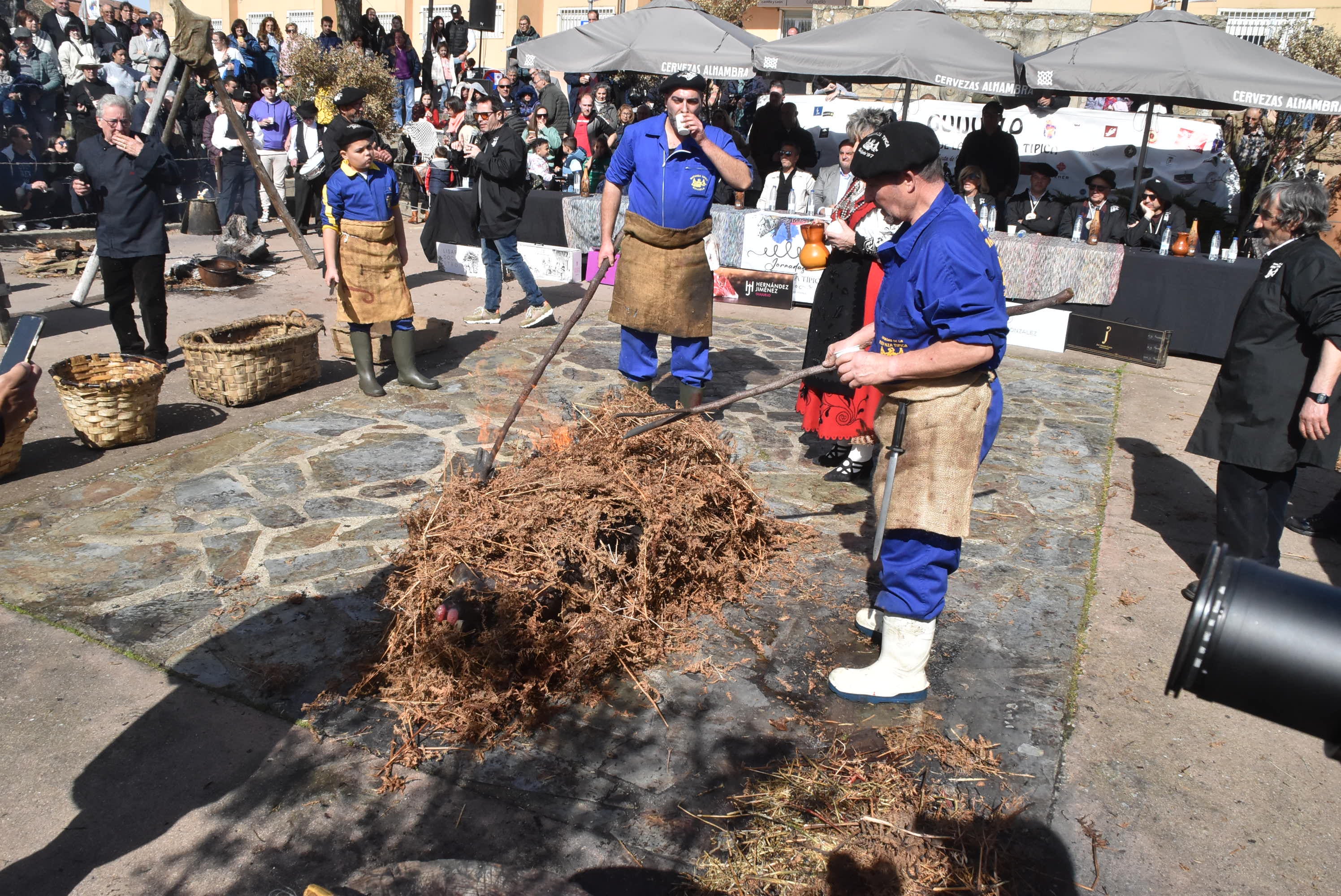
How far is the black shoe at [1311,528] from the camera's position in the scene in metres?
5.62

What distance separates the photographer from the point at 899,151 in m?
3.19

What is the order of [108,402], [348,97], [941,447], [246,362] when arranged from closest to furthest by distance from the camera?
[941,447] → [108,402] → [246,362] → [348,97]

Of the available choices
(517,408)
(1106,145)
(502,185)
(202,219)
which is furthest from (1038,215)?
(202,219)

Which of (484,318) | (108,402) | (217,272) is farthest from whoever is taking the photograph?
(217,272)

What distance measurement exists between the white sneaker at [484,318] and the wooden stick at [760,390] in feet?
17.3

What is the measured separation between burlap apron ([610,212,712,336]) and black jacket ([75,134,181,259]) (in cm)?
369

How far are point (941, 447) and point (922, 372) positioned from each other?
0.31m

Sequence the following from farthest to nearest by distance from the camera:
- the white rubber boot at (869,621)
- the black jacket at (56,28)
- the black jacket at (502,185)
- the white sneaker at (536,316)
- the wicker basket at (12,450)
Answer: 1. the black jacket at (56,28)
2. the white sneaker at (536,316)
3. the black jacket at (502,185)
4. the wicker basket at (12,450)
5. the white rubber boot at (869,621)

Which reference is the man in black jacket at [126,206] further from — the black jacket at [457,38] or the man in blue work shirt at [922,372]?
the black jacket at [457,38]

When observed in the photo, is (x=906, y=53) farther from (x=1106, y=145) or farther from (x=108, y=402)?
(x=108, y=402)

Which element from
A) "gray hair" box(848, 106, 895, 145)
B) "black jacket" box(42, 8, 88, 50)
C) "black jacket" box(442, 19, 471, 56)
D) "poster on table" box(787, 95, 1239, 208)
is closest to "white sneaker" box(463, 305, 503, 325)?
"gray hair" box(848, 106, 895, 145)

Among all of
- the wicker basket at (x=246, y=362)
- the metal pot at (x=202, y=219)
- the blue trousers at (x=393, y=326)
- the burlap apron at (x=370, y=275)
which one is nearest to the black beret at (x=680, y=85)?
the burlap apron at (x=370, y=275)

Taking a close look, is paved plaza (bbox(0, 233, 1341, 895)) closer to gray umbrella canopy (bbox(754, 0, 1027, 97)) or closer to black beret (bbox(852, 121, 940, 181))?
black beret (bbox(852, 121, 940, 181))

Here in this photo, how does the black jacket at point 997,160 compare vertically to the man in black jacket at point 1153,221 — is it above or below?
above
